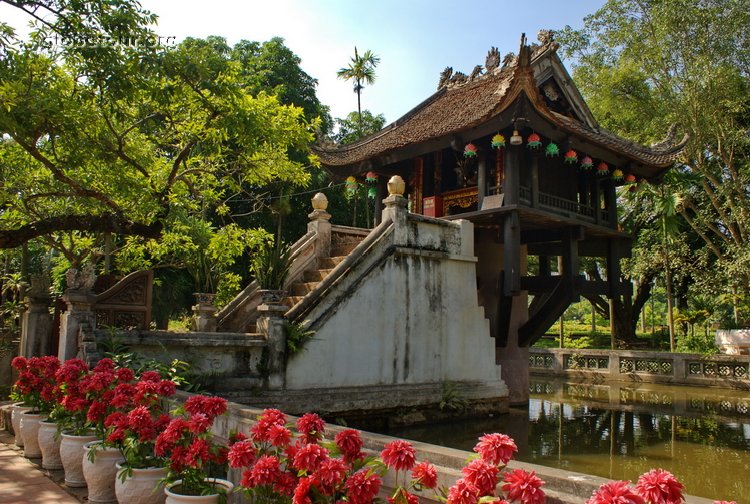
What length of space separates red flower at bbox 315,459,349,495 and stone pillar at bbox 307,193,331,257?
821 centimetres

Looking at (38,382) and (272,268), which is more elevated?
(272,268)

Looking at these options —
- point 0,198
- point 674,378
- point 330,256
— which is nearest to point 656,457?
point 330,256

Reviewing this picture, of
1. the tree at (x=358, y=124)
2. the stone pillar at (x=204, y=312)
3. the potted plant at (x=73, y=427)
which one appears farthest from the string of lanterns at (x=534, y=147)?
the tree at (x=358, y=124)

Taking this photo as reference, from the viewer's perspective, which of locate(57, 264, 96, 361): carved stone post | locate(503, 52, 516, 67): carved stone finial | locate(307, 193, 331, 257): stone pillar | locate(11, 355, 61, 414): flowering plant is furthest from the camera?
locate(503, 52, 516, 67): carved stone finial

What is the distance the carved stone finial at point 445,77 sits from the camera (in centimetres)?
1517

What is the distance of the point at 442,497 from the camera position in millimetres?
2871

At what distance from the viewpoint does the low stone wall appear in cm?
1694

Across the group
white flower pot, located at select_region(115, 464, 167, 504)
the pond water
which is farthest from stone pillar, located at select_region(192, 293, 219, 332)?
white flower pot, located at select_region(115, 464, 167, 504)

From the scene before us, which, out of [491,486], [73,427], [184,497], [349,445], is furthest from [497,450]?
[73,427]

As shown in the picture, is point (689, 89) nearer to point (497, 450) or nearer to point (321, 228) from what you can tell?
point (321, 228)

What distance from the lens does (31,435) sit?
224 inches

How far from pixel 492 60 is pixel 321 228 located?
249 inches

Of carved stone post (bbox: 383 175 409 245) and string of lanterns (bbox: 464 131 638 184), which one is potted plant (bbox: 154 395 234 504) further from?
string of lanterns (bbox: 464 131 638 184)

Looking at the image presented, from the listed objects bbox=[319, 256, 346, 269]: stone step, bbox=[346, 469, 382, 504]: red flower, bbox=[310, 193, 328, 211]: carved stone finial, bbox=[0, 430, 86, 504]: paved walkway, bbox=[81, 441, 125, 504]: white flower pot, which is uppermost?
bbox=[310, 193, 328, 211]: carved stone finial
